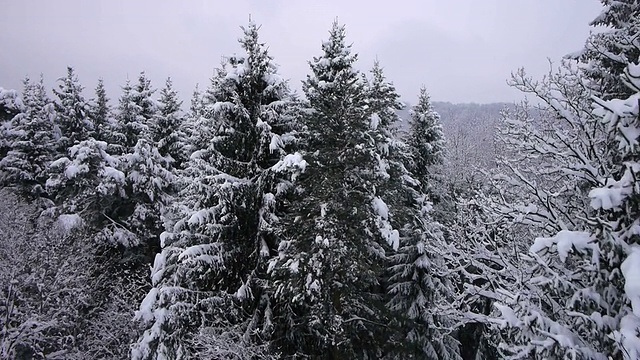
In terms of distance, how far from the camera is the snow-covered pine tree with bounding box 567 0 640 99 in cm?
713

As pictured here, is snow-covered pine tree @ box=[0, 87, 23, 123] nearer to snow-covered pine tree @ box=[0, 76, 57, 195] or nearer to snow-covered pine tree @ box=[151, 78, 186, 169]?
snow-covered pine tree @ box=[0, 76, 57, 195]

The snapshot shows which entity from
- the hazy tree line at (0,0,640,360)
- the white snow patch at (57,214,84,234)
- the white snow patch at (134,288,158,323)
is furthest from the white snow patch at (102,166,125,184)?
the white snow patch at (134,288,158,323)

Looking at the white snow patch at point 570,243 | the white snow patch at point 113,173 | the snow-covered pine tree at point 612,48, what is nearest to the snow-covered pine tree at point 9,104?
the white snow patch at point 113,173

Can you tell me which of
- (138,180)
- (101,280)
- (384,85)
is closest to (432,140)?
(384,85)

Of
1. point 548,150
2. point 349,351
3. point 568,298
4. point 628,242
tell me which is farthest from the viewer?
point 349,351

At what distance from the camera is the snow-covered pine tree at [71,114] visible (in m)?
24.5

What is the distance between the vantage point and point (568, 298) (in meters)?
6.61

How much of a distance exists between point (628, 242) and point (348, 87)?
9496 mm

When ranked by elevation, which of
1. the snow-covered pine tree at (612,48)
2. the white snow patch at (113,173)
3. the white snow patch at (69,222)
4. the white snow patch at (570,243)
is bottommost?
the white snow patch at (69,222)

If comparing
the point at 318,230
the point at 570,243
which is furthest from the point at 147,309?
the point at 570,243

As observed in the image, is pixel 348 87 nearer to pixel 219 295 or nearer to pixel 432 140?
pixel 432 140

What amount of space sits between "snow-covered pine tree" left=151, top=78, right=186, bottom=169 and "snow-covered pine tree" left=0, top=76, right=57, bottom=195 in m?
7.70

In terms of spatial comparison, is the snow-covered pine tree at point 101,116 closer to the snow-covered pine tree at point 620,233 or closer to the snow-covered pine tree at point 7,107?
the snow-covered pine tree at point 7,107

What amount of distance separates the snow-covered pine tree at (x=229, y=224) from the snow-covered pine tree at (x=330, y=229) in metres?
0.90
